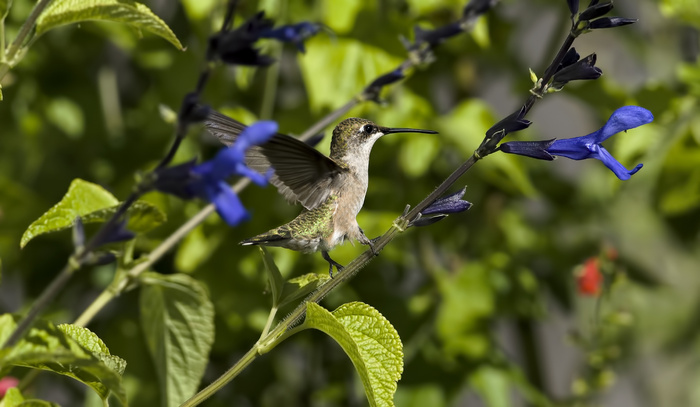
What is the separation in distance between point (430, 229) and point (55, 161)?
0.88 m

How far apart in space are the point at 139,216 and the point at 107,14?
197 mm

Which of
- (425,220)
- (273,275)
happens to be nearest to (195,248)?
(273,275)

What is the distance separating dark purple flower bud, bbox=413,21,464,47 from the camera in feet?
3.08

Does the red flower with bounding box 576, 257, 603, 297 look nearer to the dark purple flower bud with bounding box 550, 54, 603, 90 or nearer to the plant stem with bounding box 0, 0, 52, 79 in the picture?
the dark purple flower bud with bounding box 550, 54, 603, 90

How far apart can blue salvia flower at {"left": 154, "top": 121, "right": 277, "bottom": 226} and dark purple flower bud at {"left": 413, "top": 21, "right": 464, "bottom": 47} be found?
18.0 inches

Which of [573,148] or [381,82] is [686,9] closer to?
[381,82]

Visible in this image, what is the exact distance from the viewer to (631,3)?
2475 mm

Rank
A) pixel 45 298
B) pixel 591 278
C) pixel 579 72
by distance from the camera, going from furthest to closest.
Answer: pixel 591 278 < pixel 579 72 < pixel 45 298

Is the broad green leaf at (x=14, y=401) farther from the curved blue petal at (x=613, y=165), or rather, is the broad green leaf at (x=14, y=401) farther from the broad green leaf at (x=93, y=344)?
the curved blue petal at (x=613, y=165)

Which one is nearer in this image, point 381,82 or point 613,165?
point 613,165

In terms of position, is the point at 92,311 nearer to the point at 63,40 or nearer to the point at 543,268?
the point at 63,40

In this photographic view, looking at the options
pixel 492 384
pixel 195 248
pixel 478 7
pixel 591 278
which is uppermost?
pixel 478 7

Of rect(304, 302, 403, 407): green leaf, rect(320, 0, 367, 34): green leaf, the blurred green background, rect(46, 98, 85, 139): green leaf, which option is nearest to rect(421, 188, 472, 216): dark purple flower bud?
rect(304, 302, 403, 407): green leaf

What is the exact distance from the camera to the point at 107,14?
728 mm
